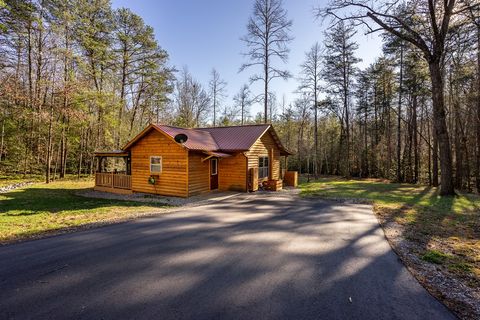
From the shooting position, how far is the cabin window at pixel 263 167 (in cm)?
1608

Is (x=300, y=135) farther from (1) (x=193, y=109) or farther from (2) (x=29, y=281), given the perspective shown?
(2) (x=29, y=281)

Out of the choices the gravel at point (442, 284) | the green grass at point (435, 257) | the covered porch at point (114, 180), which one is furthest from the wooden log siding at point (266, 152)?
the green grass at point (435, 257)

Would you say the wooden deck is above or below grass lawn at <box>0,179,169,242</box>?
above

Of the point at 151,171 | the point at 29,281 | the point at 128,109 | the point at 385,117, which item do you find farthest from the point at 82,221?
the point at 385,117

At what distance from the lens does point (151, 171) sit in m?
13.3

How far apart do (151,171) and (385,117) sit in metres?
26.3

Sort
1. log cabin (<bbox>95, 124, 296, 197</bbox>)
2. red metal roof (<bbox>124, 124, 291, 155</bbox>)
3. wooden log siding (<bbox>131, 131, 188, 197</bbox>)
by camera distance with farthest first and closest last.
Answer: red metal roof (<bbox>124, 124, 291, 155</bbox>) → log cabin (<bbox>95, 124, 296, 197</bbox>) → wooden log siding (<bbox>131, 131, 188, 197</bbox>)

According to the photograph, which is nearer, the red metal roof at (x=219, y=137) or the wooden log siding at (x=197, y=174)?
the wooden log siding at (x=197, y=174)

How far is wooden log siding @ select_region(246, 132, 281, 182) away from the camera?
14682 millimetres

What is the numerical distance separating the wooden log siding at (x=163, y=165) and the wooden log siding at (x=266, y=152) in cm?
394

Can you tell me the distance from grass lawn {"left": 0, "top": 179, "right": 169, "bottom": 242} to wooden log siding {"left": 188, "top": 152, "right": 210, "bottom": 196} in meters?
2.50

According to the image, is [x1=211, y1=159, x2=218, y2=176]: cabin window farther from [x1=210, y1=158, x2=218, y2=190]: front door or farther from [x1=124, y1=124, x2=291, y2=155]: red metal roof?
[x1=124, y1=124, x2=291, y2=155]: red metal roof

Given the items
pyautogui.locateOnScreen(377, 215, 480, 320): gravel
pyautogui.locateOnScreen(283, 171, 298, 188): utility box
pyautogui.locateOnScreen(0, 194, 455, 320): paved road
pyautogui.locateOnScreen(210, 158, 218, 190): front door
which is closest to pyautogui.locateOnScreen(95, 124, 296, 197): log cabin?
pyautogui.locateOnScreen(210, 158, 218, 190): front door

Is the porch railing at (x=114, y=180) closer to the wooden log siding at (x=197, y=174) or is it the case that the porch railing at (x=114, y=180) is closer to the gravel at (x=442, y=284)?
the wooden log siding at (x=197, y=174)
